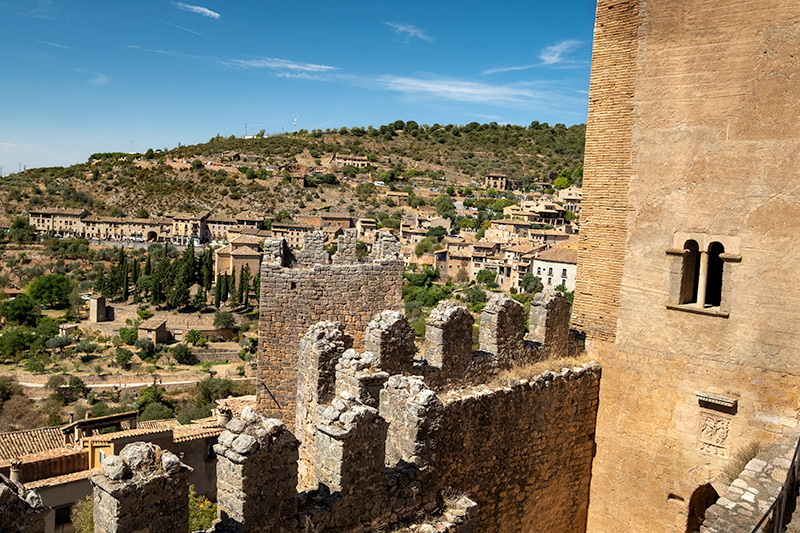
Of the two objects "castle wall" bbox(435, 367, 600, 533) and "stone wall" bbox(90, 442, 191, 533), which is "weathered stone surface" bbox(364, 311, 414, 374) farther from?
"stone wall" bbox(90, 442, 191, 533)

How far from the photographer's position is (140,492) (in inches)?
135

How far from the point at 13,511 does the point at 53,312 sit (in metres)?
68.2

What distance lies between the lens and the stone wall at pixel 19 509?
3.00 m

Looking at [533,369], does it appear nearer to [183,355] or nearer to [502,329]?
[502,329]

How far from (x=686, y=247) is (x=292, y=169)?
374 ft

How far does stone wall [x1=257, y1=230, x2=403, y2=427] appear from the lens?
323 inches

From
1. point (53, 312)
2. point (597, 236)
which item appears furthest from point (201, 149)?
point (597, 236)

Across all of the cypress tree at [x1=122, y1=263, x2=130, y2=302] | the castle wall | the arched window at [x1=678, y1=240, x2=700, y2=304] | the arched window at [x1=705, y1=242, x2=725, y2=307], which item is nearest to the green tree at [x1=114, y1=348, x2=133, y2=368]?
the cypress tree at [x1=122, y1=263, x2=130, y2=302]

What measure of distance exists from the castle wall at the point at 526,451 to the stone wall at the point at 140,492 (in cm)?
280

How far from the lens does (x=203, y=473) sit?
20812 millimetres

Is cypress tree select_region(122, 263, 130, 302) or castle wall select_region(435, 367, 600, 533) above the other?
castle wall select_region(435, 367, 600, 533)

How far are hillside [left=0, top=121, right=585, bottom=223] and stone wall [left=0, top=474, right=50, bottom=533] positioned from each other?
316 ft

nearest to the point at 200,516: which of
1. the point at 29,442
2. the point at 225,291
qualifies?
the point at 29,442

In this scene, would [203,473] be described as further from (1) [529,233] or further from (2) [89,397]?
(1) [529,233]
